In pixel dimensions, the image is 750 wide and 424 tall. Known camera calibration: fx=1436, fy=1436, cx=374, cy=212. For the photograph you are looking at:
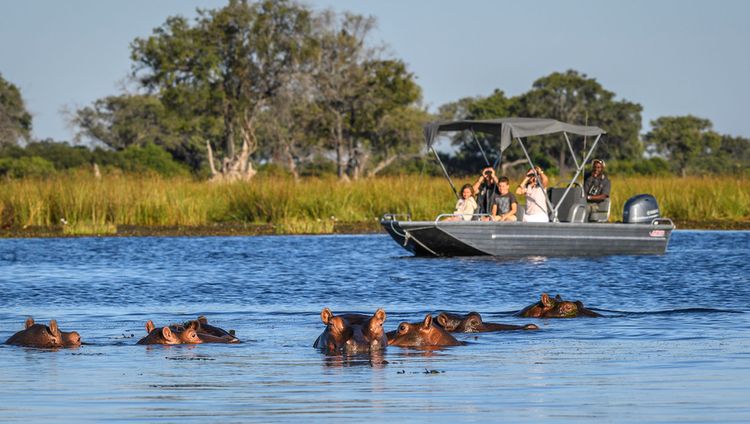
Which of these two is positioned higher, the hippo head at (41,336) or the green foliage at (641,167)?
the green foliage at (641,167)

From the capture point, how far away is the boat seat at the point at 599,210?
69.5 feet

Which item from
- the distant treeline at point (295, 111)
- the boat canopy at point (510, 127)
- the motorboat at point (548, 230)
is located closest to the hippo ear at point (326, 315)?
the motorboat at point (548, 230)

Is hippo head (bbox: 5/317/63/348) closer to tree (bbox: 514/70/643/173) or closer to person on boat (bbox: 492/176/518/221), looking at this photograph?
person on boat (bbox: 492/176/518/221)

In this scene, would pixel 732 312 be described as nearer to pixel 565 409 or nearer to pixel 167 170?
pixel 565 409

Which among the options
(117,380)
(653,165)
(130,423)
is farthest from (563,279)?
(653,165)

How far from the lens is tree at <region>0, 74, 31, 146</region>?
63562 millimetres

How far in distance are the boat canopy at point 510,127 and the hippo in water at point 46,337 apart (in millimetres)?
10580

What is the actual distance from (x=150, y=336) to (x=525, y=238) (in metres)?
10.4

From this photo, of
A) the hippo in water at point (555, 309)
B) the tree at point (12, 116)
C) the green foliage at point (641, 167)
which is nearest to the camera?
the hippo in water at point (555, 309)

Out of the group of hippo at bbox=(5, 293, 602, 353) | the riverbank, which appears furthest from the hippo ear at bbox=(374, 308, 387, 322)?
the riverbank

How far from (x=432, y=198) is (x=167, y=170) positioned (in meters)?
26.0

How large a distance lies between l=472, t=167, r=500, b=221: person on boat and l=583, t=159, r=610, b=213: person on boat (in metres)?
1.47

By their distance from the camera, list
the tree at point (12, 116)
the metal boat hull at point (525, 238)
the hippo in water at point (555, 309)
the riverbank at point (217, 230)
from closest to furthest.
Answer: the hippo in water at point (555, 309) → the metal boat hull at point (525, 238) → the riverbank at point (217, 230) → the tree at point (12, 116)

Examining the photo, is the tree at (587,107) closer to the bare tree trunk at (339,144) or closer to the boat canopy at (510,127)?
the bare tree trunk at (339,144)
